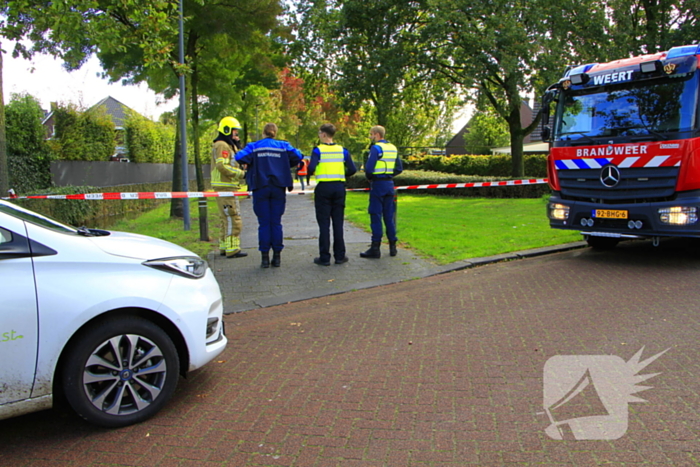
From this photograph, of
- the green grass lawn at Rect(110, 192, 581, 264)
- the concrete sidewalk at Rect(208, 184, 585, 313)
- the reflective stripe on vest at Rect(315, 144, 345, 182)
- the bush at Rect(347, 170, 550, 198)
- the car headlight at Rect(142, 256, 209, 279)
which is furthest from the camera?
the bush at Rect(347, 170, 550, 198)

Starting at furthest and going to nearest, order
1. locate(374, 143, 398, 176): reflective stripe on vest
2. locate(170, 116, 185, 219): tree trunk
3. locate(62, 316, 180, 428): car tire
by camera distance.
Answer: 1. locate(170, 116, 185, 219): tree trunk
2. locate(374, 143, 398, 176): reflective stripe on vest
3. locate(62, 316, 180, 428): car tire

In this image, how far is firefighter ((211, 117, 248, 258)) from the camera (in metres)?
8.46

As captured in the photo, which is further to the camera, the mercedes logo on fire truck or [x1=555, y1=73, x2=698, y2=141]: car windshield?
the mercedes logo on fire truck

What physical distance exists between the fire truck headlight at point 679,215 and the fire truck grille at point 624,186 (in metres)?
0.20

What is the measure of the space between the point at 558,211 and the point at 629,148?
1.38 m

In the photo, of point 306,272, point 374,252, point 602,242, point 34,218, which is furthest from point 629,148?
point 34,218

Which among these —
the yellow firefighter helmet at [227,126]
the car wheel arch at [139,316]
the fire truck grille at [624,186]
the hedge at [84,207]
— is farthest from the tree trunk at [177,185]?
the car wheel arch at [139,316]

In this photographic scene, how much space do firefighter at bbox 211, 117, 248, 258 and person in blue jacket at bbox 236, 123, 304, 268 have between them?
80 cm

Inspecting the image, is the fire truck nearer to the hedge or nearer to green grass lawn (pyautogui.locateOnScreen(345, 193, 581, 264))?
green grass lawn (pyautogui.locateOnScreen(345, 193, 581, 264))

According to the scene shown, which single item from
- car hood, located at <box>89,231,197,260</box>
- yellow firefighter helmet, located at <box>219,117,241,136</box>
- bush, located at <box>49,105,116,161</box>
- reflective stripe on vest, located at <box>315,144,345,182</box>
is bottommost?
car hood, located at <box>89,231,197,260</box>

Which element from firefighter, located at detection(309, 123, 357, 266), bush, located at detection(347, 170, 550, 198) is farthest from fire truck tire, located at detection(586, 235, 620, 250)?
bush, located at detection(347, 170, 550, 198)

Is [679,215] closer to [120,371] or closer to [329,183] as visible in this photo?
[329,183]

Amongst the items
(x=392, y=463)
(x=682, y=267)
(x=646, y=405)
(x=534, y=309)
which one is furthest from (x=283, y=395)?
(x=682, y=267)

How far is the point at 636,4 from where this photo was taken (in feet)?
72.0
